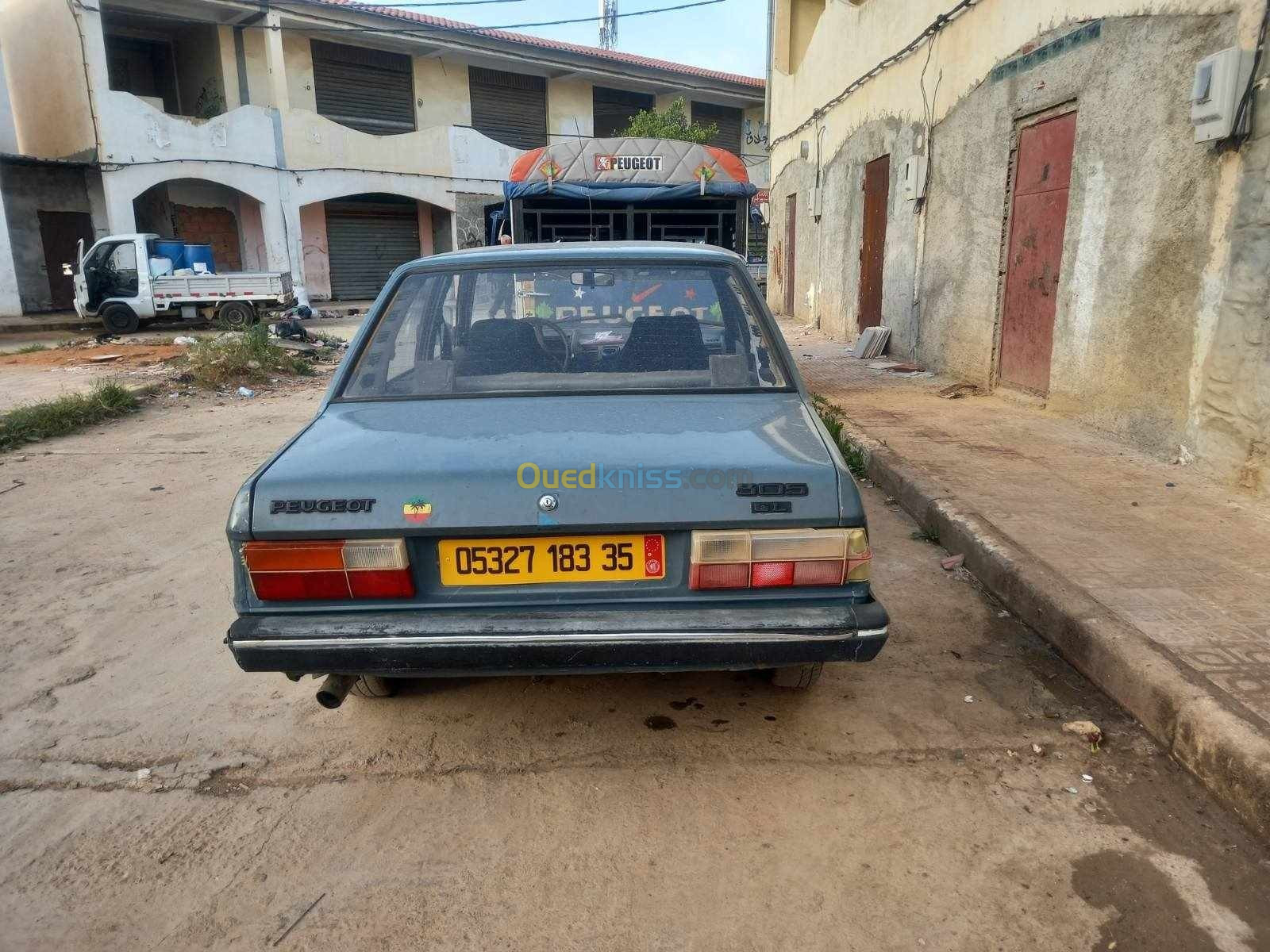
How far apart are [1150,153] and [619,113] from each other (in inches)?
969

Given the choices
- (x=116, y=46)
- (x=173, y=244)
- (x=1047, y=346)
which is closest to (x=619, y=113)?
Result: (x=116, y=46)

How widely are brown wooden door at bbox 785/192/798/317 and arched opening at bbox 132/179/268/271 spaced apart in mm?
12392

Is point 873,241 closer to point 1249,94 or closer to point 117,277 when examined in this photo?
point 1249,94

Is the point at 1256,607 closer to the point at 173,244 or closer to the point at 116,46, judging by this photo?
the point at 173,244

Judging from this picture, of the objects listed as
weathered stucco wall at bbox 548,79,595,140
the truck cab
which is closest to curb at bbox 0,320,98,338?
the truck cab

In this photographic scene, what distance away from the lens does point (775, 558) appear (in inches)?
88.0

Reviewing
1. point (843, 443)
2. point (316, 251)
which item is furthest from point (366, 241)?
point (843, 443)

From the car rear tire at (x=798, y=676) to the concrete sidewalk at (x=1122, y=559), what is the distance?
1.02m

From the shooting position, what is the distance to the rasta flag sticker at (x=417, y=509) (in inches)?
86.7

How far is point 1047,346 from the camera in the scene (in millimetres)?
6809

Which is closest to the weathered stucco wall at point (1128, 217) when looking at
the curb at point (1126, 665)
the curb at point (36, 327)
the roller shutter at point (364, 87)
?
the curb at point (1126, 665)

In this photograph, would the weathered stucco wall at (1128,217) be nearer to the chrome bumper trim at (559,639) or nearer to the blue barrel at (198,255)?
the chrome bumper trim at (559,639)

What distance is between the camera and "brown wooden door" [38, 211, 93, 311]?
1878 cm

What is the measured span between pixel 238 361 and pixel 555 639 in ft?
30.9
